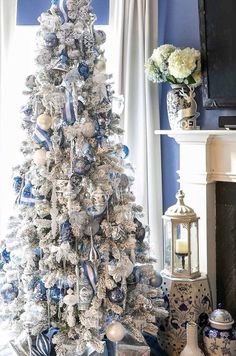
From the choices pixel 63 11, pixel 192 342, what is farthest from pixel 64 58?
pixel 192 342

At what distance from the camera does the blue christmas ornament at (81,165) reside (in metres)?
2.27

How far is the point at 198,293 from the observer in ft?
8.88

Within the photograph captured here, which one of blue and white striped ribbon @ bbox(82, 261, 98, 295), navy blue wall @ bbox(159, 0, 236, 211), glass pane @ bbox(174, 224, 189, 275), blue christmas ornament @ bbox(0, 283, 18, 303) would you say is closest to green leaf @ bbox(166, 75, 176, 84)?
navy blue wall @ bbox(159, 0, 236, 211)

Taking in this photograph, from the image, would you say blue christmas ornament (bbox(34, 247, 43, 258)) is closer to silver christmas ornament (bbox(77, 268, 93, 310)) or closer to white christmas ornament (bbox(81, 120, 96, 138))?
silver christmas ornament (bbox(77, 268, 93, 310))

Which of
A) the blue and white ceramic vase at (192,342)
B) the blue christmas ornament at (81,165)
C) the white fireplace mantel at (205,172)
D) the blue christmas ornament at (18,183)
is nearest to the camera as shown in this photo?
the blue christmas ornament at (81,165)

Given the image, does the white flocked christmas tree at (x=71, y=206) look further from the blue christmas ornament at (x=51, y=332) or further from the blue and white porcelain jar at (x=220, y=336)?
the blue and white porcelain jar at (x=220, y=336)

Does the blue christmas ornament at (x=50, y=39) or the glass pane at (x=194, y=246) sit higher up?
the blue christmas ornament at (x=50, y=39)

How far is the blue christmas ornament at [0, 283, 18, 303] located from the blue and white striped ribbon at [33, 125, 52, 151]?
0.69 metres

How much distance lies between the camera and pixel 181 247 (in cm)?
280

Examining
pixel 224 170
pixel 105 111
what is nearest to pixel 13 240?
pixel 105 111

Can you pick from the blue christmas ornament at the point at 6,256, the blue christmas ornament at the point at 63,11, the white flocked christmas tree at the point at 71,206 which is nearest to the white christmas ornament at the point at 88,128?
Answer: the white flocked christmas tree at the point at 71,206

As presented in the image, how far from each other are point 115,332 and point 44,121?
1019 mm

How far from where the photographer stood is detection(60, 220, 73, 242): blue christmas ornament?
7.48ft

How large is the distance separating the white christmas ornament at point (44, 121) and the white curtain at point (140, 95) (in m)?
0.93
